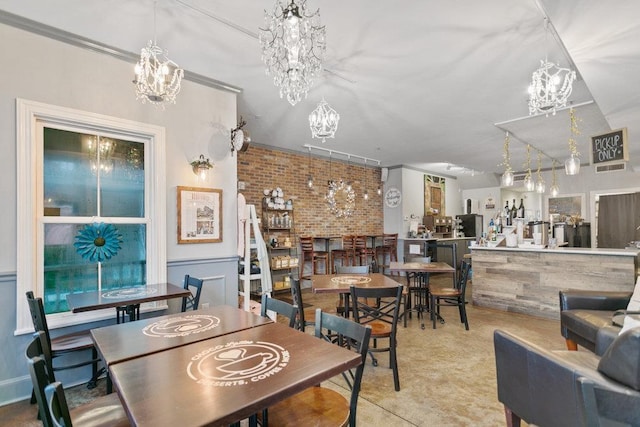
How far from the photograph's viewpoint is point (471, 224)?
32.3ft

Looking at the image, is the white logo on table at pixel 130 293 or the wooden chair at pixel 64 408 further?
the white logo on table at pixel 130 293

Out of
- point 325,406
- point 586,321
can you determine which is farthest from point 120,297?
point 586,321

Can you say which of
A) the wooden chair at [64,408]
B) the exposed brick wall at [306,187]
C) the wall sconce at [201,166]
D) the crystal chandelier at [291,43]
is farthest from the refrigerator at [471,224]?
the wooden chair at [64,408]

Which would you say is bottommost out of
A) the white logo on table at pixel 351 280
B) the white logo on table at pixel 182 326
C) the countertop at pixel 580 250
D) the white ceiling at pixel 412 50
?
the white logo on table at pixel 351 280

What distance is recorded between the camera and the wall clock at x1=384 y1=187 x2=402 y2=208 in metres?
8.53

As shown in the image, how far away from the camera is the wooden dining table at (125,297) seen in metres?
2.41

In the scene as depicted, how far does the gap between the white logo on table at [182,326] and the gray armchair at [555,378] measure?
174 centimetres

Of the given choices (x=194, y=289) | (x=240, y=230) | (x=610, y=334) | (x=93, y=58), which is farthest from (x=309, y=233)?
(x=610, y=334)

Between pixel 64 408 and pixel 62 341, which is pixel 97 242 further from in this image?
pixel 64 408

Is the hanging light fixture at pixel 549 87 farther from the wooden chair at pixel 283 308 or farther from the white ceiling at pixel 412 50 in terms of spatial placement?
the wooden chair at pixel 283 308

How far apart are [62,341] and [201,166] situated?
1967 millimetres

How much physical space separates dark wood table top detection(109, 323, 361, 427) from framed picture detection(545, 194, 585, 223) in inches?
373

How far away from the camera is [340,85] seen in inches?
149

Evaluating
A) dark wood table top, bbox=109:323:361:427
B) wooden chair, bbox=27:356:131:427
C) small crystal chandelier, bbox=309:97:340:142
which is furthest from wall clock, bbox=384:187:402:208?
wooden chair, bbox=27:356:131:427
